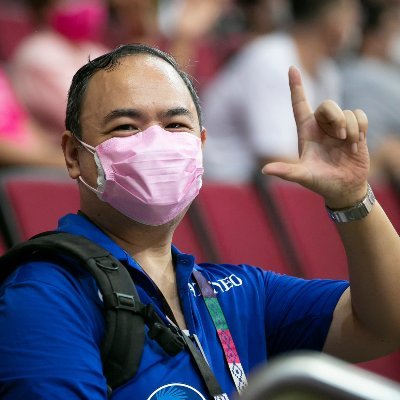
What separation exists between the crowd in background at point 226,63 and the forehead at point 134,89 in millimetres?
1517

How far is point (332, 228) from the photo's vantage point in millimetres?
3889

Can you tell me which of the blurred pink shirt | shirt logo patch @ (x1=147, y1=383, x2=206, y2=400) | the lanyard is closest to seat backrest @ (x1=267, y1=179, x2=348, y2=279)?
the blurred pink shirt

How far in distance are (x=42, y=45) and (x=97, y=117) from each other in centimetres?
192

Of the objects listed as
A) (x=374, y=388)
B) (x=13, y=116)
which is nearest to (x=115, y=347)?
(x=374, y=388)

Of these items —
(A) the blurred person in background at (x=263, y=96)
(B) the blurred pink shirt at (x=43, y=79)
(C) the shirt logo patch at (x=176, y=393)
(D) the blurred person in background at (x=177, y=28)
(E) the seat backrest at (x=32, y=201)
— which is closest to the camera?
(C) the shirt logo patch at (x=176, y=393)

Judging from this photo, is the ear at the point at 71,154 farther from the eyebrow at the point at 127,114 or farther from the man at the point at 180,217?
the eyebrow at the point at 127,114

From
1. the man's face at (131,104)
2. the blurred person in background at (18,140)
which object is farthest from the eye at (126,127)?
the blurred person in background at (18,140)

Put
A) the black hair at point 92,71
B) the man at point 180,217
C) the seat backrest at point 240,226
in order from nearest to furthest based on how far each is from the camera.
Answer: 1. the man at point 180,217
2. the black hair at point 92,71
3. the seat backrest at point 240,226

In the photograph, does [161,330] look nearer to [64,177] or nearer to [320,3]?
[64,177]

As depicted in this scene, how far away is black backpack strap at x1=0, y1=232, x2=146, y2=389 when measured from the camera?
160 centimetres

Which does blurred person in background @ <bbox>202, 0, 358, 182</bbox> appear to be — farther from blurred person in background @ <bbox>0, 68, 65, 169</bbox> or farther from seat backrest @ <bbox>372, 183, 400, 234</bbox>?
blurred person in background @ <bbox>0, 68, 65, 169</bbox>

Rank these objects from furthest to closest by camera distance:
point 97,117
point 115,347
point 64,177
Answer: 1. point 64,177
2. point 97,117
3. point 115,347

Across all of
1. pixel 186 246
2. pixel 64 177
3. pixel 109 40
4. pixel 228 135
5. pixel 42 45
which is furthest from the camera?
pixel 109 40

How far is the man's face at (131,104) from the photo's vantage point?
1.80 m
